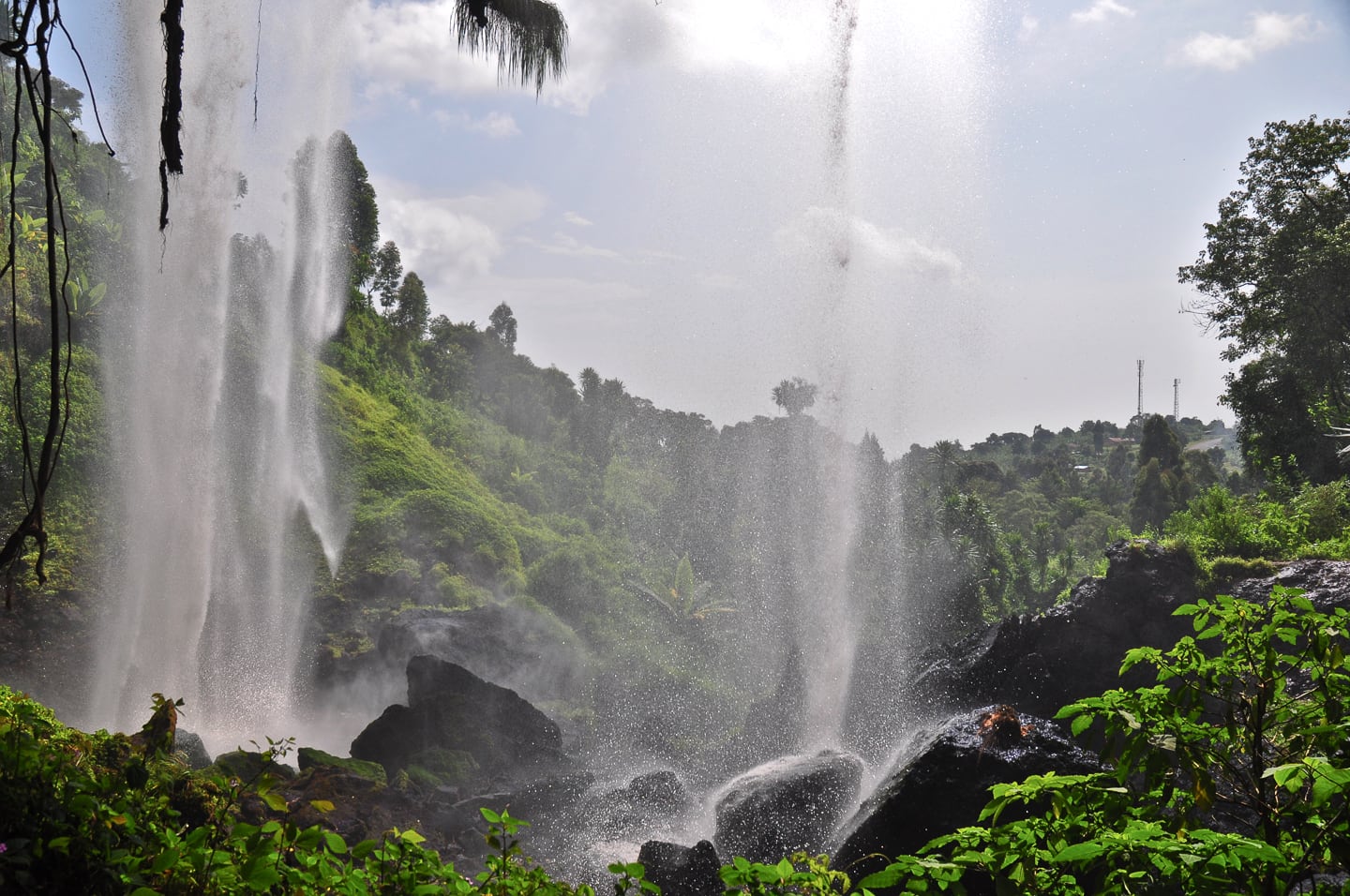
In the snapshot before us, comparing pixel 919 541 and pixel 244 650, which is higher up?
pixel 919 541

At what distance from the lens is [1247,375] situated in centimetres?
2105

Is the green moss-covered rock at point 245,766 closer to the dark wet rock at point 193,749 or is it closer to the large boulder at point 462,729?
the dark wet rock at point 193,749

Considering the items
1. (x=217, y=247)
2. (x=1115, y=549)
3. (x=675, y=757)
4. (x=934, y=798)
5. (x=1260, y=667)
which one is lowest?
(x=675, y=757)

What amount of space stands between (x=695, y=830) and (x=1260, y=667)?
429 inches

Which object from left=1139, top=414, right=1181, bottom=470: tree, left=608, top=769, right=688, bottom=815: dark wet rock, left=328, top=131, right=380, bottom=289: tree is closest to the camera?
left=608, top=769, right=688, bottom=815: dark wet rock

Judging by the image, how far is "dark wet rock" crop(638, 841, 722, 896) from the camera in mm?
7586

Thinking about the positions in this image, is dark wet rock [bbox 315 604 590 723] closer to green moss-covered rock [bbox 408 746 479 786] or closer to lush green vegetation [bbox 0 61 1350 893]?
lush green vegetation [bbox 0 61 1350 893]

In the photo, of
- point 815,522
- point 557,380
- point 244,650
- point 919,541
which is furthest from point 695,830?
point 557,380

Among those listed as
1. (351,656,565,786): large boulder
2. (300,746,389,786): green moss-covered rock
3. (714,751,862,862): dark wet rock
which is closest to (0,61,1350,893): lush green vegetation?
(300,746,389,786): green moss-covered rock

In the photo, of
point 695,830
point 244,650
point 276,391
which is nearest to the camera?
point 695,830

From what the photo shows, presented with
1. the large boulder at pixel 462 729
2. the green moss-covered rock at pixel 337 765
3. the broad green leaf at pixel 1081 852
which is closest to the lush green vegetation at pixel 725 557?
the broad green leaf at pixel 1081 852

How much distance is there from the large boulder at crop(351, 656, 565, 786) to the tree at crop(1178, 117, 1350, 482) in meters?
17.4

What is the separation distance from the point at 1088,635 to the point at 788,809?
5.23 metres

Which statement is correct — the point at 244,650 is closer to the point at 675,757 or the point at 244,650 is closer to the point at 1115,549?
the point at 675,757
